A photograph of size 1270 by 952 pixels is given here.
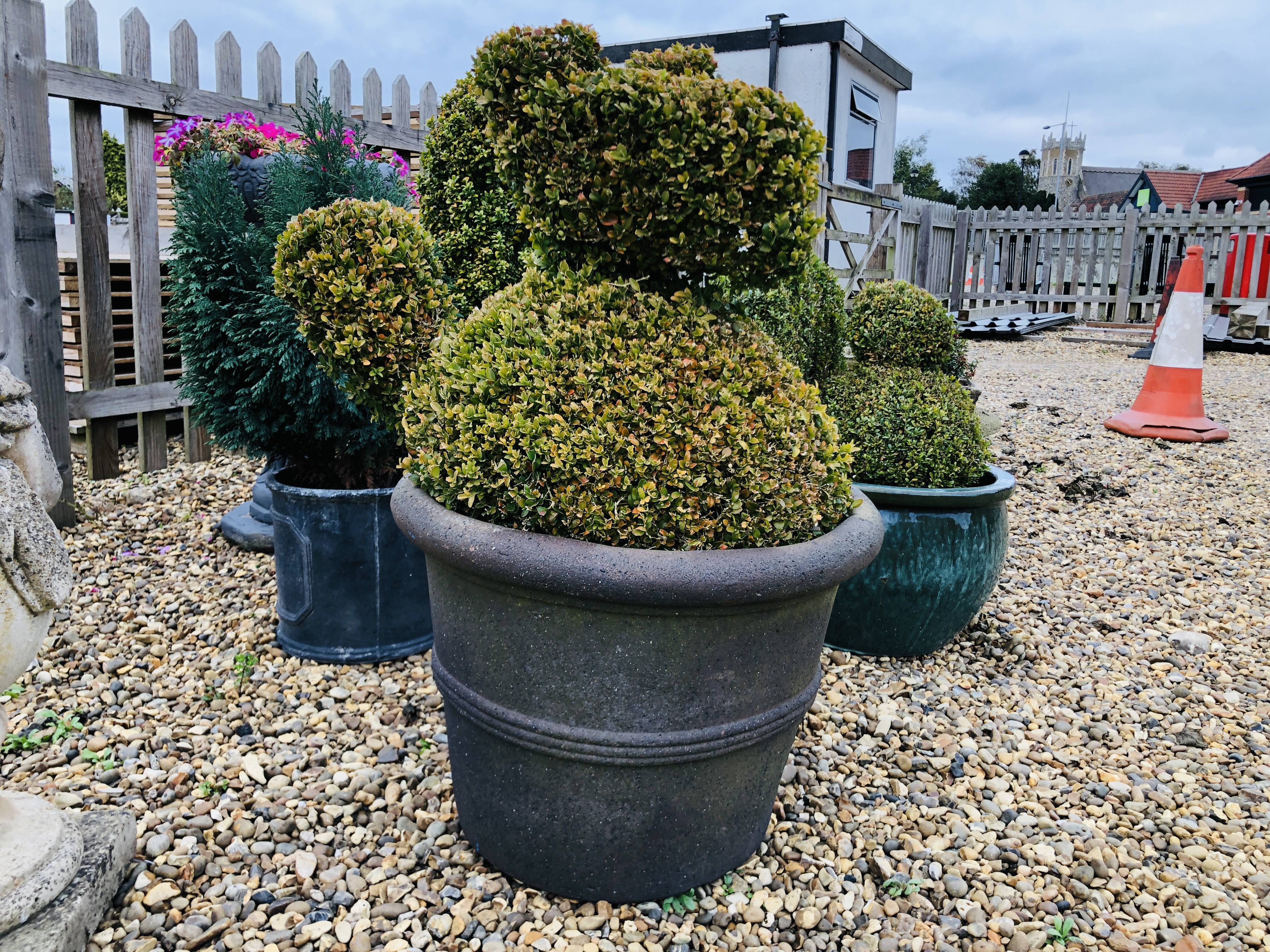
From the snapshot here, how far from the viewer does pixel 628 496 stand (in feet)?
6.16

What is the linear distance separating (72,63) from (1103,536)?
5.93 m

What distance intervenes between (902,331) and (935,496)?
100 centimetres

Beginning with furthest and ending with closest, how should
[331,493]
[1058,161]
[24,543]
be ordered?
[1058,161] < [331,493] < [24,543]

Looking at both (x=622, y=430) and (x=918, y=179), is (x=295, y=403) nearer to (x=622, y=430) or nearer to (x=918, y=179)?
(x=622, y=430)

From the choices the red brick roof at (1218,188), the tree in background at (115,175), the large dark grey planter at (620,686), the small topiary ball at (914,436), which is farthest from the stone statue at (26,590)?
the red brick roof at (1218,188)

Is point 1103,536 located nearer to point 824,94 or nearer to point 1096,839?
point 1096,839

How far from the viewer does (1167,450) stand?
6410mm

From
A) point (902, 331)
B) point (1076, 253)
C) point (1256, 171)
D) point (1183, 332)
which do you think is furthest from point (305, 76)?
point (1256, 171)

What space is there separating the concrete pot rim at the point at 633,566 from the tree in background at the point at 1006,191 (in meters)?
29.2

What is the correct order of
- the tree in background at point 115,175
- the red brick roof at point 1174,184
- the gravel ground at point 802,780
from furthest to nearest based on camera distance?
1. the red brick roof at point 1174,184
2. the tree in background at point 115,175
3. the gravel ground at point 802,780

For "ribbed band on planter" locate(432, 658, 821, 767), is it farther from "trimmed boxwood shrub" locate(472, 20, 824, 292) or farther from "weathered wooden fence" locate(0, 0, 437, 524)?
"weathered wooden fence" locate(0, 0, 437, 524)

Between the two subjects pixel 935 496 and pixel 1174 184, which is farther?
pixel 1174 184

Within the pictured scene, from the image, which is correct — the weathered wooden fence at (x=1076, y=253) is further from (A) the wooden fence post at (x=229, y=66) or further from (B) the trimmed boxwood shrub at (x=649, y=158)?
(B) the trimmed boxwood shrub at (x=649, y=158)

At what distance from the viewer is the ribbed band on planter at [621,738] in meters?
1.91
